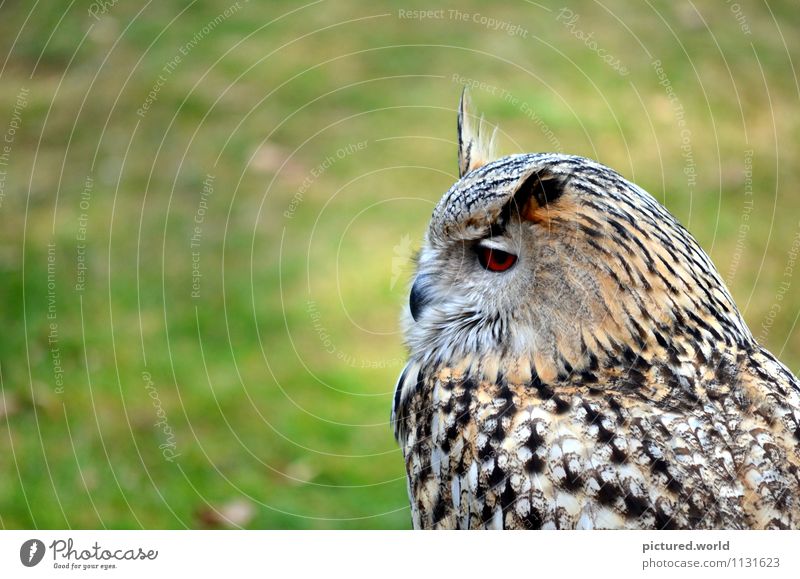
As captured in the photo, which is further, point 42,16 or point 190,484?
point 42,16

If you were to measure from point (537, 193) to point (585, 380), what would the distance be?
0.43 meters

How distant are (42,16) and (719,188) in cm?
333

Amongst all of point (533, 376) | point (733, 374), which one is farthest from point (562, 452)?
point (733, 374)

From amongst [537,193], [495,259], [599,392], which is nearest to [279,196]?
[495,259]

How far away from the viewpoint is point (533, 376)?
1.92 m

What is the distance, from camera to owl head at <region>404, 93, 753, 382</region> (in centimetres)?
189

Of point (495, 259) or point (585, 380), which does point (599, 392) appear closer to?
point (585, 380)

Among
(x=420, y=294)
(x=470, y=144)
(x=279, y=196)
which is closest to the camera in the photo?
(x=420, y=294)

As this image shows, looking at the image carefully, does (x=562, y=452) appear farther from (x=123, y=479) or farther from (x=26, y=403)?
(x=26, y=403)

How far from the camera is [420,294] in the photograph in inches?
86.4
